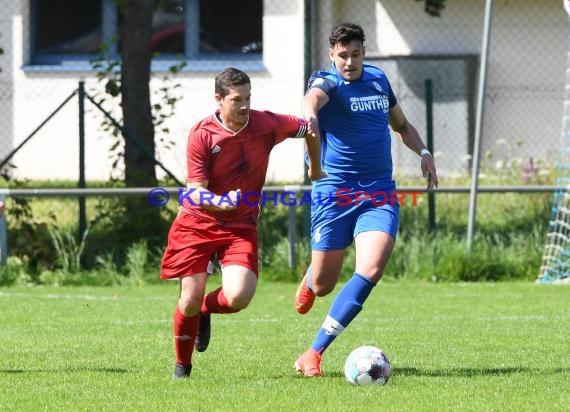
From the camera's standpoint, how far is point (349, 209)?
8023mm

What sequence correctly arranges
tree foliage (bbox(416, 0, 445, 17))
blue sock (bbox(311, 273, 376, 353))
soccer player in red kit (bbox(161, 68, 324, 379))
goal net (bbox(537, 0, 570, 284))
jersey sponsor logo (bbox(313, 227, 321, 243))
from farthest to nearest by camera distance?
1. tree foliage (bbox(416, 0, 445, 17))
2. goal net (bbox(537, 0, 570, 284))
3. jersey sponsor logo (bbox(313, 227, 321, 243))
4. blue sock (bbox(311, 273, 376, 353))
5. soccer player in red kit (bbox(161, 68, 324, 379))

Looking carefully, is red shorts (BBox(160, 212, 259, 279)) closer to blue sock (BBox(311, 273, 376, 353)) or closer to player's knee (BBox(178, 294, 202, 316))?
player's knee (BBox(178, 294, 202, 316))

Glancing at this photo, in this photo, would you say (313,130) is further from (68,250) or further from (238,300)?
(68,250)

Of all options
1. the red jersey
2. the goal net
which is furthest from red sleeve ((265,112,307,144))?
the goal net

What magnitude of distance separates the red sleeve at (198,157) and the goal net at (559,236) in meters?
6.96

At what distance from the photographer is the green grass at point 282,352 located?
6551 millimetres

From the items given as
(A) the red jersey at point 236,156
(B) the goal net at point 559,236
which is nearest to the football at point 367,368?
(A) the red jersey at point 236,156

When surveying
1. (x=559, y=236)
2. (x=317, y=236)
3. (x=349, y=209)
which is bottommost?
(x=559, y=236)

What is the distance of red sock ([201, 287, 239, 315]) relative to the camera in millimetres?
7633

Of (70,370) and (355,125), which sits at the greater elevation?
(355,125)

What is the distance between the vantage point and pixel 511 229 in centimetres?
1505

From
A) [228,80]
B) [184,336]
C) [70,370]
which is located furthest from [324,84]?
[70,370]

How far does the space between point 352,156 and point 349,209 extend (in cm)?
33

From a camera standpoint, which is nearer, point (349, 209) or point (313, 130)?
point (313, 130)
